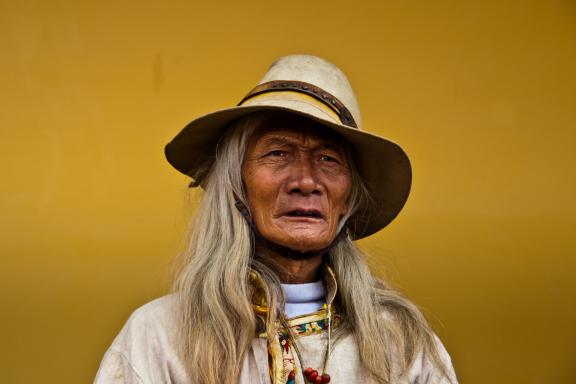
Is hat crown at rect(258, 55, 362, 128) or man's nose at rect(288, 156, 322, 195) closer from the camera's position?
man's nose at rect(288, 156, 322, 195)

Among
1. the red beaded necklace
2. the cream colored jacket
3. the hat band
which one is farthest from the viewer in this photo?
the hat band

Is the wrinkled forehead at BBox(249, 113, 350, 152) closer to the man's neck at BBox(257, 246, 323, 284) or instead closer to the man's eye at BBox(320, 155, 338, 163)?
the man's eye at BBox(320, 155, 338, 163)

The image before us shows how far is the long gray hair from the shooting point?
329cm

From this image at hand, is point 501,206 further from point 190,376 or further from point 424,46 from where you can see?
point 190,376

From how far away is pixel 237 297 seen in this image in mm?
3338

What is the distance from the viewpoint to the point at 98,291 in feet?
13.9

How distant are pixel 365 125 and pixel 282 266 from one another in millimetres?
1125

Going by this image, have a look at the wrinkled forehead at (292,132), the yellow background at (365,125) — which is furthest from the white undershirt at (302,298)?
the yellow background at (365,125)

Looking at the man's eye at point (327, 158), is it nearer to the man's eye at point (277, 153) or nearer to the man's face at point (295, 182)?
the man's face at point (295, 182)

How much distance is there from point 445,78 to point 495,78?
0.18 m

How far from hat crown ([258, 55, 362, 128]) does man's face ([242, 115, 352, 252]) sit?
0.41ft

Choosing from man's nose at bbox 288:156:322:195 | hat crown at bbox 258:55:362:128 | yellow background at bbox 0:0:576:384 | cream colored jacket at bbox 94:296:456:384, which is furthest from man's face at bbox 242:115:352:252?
yellow background at bbox 0:0:576:384

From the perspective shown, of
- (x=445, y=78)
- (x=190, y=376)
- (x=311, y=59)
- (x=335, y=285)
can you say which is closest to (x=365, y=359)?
(x=335, y=285)

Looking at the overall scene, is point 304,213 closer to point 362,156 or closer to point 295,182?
point 295,182
